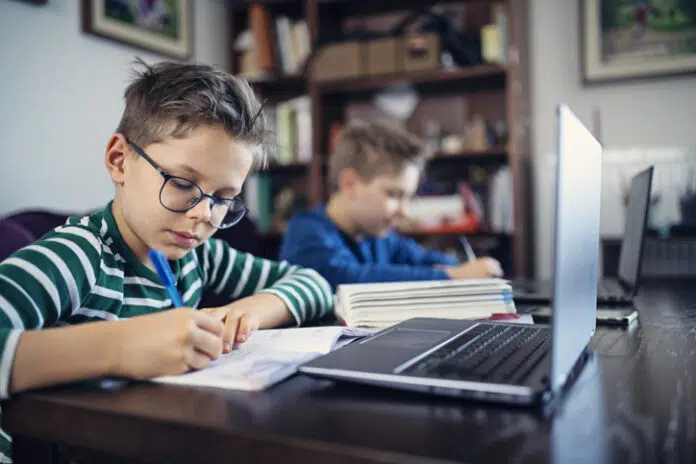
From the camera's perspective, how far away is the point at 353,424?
439mm

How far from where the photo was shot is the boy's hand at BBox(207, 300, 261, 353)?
2.26ft

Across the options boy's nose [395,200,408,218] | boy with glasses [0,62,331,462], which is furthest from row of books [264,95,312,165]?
boy with glasses [0,62,331,462]

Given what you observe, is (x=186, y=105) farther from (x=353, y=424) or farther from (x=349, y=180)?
(x=349, y=180)

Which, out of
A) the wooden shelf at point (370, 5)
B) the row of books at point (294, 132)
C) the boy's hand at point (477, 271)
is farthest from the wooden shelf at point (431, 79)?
the boy's hand at point (477, 271)

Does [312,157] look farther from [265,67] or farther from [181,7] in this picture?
[181,7]

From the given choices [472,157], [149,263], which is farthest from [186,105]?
[472,157]

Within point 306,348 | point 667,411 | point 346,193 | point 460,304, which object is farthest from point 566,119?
point 346,193

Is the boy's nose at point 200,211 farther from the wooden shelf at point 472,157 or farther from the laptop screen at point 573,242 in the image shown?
the wooden shelf at point 472,157

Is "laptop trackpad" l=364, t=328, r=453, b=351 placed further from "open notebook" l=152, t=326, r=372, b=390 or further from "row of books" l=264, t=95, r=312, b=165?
"row of books" l=264, t=95, r=312, b=165

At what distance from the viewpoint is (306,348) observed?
0.67 m

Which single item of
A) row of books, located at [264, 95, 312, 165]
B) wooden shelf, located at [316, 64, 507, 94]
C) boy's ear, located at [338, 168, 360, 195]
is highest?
wooden shelf, located at [316, 64, 507, 94]

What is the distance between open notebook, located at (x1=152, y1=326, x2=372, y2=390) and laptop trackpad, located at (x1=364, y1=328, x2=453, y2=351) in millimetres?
54

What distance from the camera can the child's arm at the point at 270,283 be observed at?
3.02 ft

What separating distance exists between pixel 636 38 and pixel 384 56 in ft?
3.81
